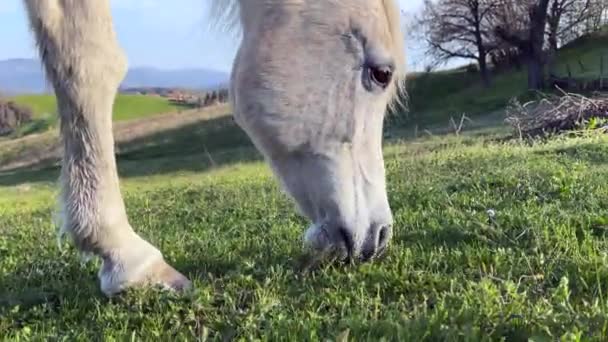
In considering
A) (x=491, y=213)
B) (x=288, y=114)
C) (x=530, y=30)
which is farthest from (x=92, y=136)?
(x=530, y=30)

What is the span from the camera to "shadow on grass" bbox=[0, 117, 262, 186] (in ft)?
80.8

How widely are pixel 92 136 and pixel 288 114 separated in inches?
30.9

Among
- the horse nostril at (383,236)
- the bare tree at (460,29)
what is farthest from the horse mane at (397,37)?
the bare tree at (460,29)

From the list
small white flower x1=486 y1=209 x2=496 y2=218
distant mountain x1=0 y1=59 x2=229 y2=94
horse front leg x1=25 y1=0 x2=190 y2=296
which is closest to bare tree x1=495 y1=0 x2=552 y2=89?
distant mountain x1=0 y1=59 x2=229 y2=94

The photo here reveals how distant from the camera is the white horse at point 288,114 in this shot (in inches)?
106

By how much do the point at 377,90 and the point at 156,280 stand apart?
1.12m

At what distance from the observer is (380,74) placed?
282 cm

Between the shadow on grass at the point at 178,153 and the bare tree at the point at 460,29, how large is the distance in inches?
469

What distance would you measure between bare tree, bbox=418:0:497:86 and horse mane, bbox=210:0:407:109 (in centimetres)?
3467

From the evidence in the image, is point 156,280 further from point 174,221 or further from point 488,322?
point 174,221

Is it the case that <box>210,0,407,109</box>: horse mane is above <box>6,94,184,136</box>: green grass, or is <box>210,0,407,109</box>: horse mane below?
above

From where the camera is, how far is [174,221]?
4855 mm

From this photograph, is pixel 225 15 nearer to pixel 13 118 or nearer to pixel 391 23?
pixel 391 23

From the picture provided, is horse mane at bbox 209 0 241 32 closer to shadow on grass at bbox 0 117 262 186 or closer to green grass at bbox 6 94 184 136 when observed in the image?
shadow on grass at bbox 0 117 262 186
